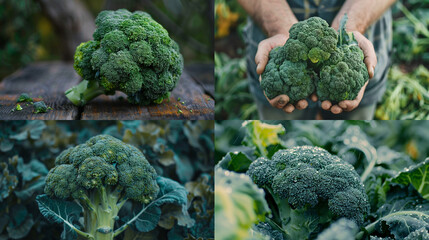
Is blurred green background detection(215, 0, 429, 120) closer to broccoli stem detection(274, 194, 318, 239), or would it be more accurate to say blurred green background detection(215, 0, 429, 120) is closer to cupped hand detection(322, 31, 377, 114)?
cupped hand detection(322, 31, 377, 114)

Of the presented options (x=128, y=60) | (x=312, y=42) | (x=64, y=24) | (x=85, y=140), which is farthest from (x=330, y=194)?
(x=64, y=24)

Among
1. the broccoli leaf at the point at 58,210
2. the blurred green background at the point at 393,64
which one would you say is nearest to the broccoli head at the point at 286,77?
the broccoli leaf at the point at 58,210

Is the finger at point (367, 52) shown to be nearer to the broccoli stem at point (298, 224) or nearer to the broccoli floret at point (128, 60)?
the broccoli stem at point (298, 224)

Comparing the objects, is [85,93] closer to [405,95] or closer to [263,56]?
[263,56]

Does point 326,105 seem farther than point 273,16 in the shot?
No

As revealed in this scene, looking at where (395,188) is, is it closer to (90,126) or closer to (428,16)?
(90,126)

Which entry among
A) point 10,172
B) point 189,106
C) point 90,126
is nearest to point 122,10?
point 189,106
